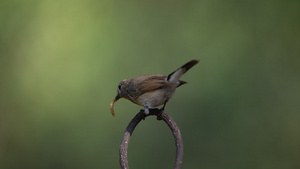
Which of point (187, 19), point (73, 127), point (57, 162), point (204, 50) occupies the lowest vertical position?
point (57, 162)

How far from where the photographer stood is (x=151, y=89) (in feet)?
7.14

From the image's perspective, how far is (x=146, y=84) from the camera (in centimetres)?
221

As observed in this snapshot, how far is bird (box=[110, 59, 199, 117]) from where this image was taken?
2.09 metres

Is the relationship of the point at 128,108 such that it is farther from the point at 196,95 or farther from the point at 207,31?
the point at 207,31

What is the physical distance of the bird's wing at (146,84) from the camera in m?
2.15

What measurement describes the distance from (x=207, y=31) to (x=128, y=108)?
120 cm

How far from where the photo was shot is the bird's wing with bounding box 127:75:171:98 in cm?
215

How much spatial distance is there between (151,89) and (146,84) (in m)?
0.05

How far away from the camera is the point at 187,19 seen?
15.4 feet

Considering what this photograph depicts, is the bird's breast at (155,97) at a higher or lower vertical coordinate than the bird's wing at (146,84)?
lower

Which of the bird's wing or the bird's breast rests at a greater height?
the bird's wing

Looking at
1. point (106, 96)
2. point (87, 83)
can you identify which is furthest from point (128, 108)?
point (87, 83)

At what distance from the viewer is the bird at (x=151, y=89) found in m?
2.09

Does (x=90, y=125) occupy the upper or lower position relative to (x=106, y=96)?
lower
